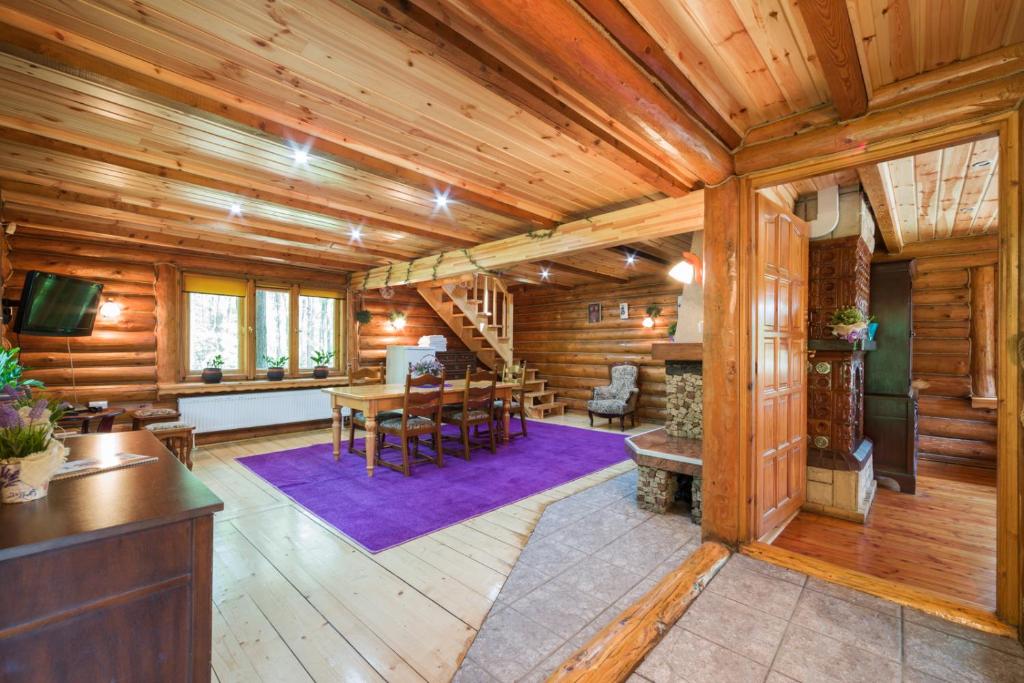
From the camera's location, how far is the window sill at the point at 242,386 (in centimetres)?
550

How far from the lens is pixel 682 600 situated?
201 cm

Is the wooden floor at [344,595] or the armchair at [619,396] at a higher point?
the armchair at [619,396]

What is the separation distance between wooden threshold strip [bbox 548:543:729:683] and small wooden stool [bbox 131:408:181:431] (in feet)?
16.2

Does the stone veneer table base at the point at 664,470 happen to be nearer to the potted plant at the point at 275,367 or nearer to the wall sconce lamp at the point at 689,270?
the wall sconce lamp at the point at 689,270

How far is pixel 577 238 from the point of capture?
4.14 m

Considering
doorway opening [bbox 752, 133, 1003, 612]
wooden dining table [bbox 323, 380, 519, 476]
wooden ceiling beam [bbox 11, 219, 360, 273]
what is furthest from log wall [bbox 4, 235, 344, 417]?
doorway opening [bbox 752, 133, 1003, 612]

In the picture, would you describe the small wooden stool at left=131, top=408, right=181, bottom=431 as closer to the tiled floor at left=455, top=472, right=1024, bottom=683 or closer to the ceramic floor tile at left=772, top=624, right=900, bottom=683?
the tiled floor at left=455, top=472, right=1024, bottom=683

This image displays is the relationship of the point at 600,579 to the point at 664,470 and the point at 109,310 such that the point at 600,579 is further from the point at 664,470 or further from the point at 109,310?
the point at 109,310

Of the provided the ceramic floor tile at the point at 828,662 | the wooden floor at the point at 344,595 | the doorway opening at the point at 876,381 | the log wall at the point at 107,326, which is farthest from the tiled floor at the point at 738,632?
the log wall at the point at 107,326

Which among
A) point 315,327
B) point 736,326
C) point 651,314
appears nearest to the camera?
point 736,326

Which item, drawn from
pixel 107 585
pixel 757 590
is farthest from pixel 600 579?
pixel 107 585

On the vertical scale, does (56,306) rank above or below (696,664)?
above

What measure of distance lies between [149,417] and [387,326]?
3911 millimetres

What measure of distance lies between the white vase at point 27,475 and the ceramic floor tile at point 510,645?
165cm
